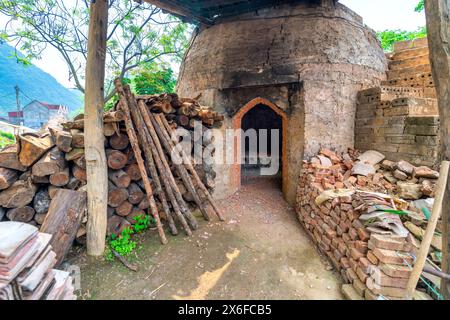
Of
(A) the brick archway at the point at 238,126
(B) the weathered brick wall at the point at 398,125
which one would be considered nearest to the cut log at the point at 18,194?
(A) the brick archway at the point at 238,126

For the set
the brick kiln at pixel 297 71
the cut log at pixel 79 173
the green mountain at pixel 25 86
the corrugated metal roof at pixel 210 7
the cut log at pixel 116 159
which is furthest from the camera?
the green mountain at pixel 25 86

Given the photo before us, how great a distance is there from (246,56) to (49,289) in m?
5.28

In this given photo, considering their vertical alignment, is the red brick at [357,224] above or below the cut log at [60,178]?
below

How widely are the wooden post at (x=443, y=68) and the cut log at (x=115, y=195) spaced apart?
393cm

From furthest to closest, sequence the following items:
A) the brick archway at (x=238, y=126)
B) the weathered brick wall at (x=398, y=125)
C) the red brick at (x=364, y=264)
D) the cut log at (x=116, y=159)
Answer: the brick archway at (x=238, y=126) → the weathered brick wall at (x=398, y=125) → the cut log at (x=116, y=159) → the red brick at (x=364, y=264)

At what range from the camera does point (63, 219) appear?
2549 millimetres

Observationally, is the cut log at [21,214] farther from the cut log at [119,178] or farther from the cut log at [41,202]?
the cut log at [119,178]

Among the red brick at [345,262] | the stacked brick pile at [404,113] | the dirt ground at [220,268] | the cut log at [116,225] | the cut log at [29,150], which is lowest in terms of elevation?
the dirt ground at [220,268]

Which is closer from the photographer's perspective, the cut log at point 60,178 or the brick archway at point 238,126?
the cut log at point 60,178

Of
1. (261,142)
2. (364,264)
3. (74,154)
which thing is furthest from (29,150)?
(261,142)

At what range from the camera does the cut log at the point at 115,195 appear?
308 cm
